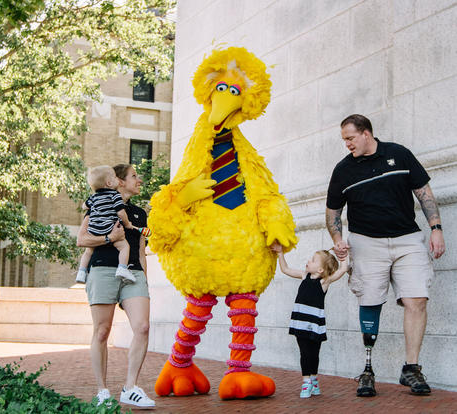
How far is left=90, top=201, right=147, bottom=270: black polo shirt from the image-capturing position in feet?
14.8

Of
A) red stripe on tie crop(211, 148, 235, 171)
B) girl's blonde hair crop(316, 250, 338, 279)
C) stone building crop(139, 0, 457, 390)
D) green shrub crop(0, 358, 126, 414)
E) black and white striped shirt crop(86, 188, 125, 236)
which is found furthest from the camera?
stone building crop(139, 0, 457, 390)

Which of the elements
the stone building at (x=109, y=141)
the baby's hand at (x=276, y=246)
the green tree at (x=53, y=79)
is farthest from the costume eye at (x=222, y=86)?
the stone building at (x=109, y=141)

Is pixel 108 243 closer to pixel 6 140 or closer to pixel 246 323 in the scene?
pixel 246 323

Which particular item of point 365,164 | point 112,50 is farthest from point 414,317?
point 112,50

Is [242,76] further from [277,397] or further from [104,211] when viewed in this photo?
[277,397]

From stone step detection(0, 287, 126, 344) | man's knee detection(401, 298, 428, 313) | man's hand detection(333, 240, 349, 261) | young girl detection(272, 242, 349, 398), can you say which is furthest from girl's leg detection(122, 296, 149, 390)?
stone step detection(0, 287, 126, 344)

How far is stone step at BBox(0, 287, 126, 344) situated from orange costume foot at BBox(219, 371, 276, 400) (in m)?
7.29

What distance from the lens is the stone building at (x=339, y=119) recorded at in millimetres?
5336

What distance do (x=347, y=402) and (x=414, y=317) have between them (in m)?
0.77

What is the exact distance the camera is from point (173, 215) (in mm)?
4820

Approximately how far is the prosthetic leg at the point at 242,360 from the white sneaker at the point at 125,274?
81cm

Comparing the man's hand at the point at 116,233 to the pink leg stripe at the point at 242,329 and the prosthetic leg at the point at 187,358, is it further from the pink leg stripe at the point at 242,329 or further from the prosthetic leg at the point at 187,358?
the pink leg stripe at the point at 242,329

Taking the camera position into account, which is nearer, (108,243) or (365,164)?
(108,243)

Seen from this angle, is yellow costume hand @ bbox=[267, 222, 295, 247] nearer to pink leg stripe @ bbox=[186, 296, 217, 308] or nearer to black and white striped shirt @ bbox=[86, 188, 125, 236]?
pink leg stripe @ bbox=[186, 296, 217, 308]
